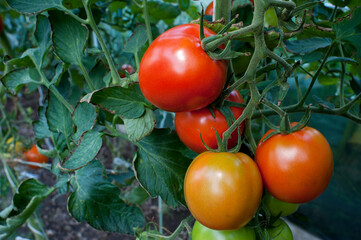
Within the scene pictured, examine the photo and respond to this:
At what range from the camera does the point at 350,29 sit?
429 mm

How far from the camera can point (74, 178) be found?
54cm

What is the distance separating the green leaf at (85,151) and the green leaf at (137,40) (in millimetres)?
189

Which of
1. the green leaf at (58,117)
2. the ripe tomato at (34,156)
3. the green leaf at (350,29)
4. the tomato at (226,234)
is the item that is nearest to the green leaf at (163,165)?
the tomato at (226,234)

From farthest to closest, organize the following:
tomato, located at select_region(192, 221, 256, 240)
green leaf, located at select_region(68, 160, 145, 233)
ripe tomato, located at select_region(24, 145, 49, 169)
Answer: ripe tomato, located at select_region(24, 145, 49, 169) < green leaf, located at select_region(68, 160, 145, 233) < tomato, located at select_region(192, 221, 256, 240)

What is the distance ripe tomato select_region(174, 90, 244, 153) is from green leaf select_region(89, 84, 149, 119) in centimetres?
6

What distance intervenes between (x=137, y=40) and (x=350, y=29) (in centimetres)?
36

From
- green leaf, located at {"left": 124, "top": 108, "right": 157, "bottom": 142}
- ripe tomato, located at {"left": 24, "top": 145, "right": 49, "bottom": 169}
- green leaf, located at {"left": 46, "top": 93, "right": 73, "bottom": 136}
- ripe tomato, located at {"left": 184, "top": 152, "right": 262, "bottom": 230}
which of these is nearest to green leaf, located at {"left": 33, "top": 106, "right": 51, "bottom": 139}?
green leaf, located at {"left": 46, "top": 93, "right": 73, "bottom": 136}

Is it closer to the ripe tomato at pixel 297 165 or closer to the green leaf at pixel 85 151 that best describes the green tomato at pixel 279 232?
the ripe tomato at pixel 297 165

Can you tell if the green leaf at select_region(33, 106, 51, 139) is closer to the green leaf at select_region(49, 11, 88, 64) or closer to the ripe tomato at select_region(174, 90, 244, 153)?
the green leaf at select_region(49, 11, 88, 64)

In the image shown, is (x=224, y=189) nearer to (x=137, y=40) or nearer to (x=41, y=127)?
(x=137, y=40)

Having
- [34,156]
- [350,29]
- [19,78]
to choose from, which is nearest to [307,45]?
[350,29]

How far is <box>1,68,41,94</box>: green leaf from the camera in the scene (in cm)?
54

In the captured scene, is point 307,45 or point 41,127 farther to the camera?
point 41,127

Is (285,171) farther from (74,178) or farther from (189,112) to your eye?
(74,178)
